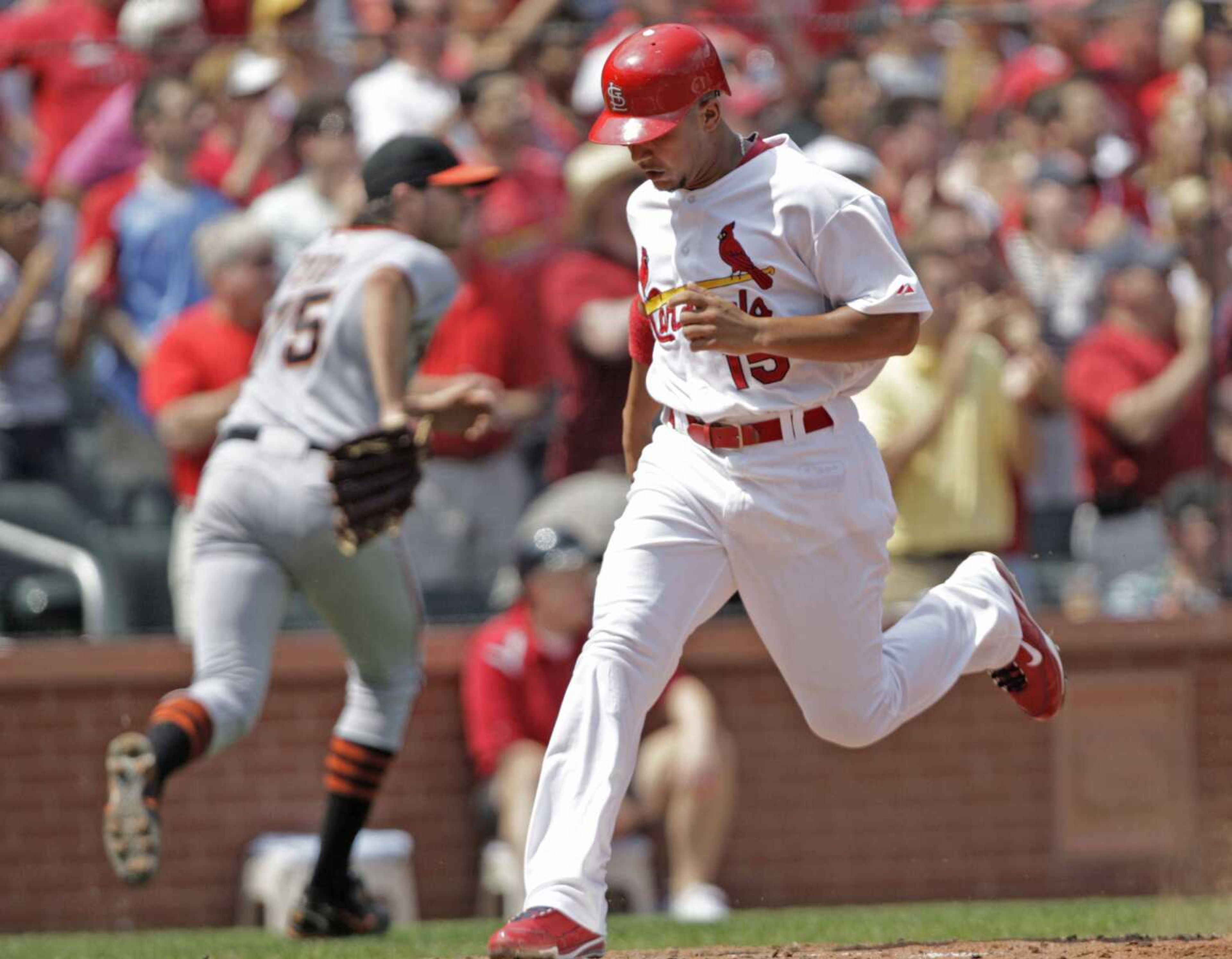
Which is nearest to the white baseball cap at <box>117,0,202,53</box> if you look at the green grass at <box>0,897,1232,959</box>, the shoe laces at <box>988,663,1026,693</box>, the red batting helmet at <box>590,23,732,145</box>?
the green grass at <box>0,897,1232,959</box>

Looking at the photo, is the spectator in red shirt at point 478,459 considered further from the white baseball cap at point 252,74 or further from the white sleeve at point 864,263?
the white sleeve at point 864,263

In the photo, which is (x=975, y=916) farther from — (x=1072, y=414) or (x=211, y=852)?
(x=211, y=852)

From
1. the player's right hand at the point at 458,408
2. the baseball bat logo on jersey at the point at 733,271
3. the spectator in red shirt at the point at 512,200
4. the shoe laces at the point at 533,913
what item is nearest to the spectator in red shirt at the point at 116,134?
the spectator in red shirt at the point at 512,200

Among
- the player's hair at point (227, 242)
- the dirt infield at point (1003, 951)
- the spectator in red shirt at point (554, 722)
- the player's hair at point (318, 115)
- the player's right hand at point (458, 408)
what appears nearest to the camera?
the dirt infield at point (1003, 951)

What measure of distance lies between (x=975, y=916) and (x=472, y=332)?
312 cm

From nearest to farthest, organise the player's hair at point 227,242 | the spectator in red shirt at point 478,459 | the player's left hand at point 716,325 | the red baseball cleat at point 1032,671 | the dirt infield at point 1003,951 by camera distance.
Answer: the player's left hand at point 716,325 < the dirt infield at point 1003,951 < the red baseball cleat at point 1032,671 < the player's hair at point 227,242 < the spectator in red shirt at point 478,459

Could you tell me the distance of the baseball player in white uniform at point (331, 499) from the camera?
5.91m

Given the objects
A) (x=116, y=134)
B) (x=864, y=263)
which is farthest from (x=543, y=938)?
(x=116, y=134)

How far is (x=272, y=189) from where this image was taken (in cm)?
858

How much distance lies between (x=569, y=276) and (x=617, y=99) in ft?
12.8

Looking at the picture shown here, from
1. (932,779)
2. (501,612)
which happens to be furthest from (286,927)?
(932,779)

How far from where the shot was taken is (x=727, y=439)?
459 centimetres

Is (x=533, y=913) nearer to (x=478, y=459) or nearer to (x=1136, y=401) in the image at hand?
(x=478, y=459)

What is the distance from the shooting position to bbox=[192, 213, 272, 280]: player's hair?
8047 mm
